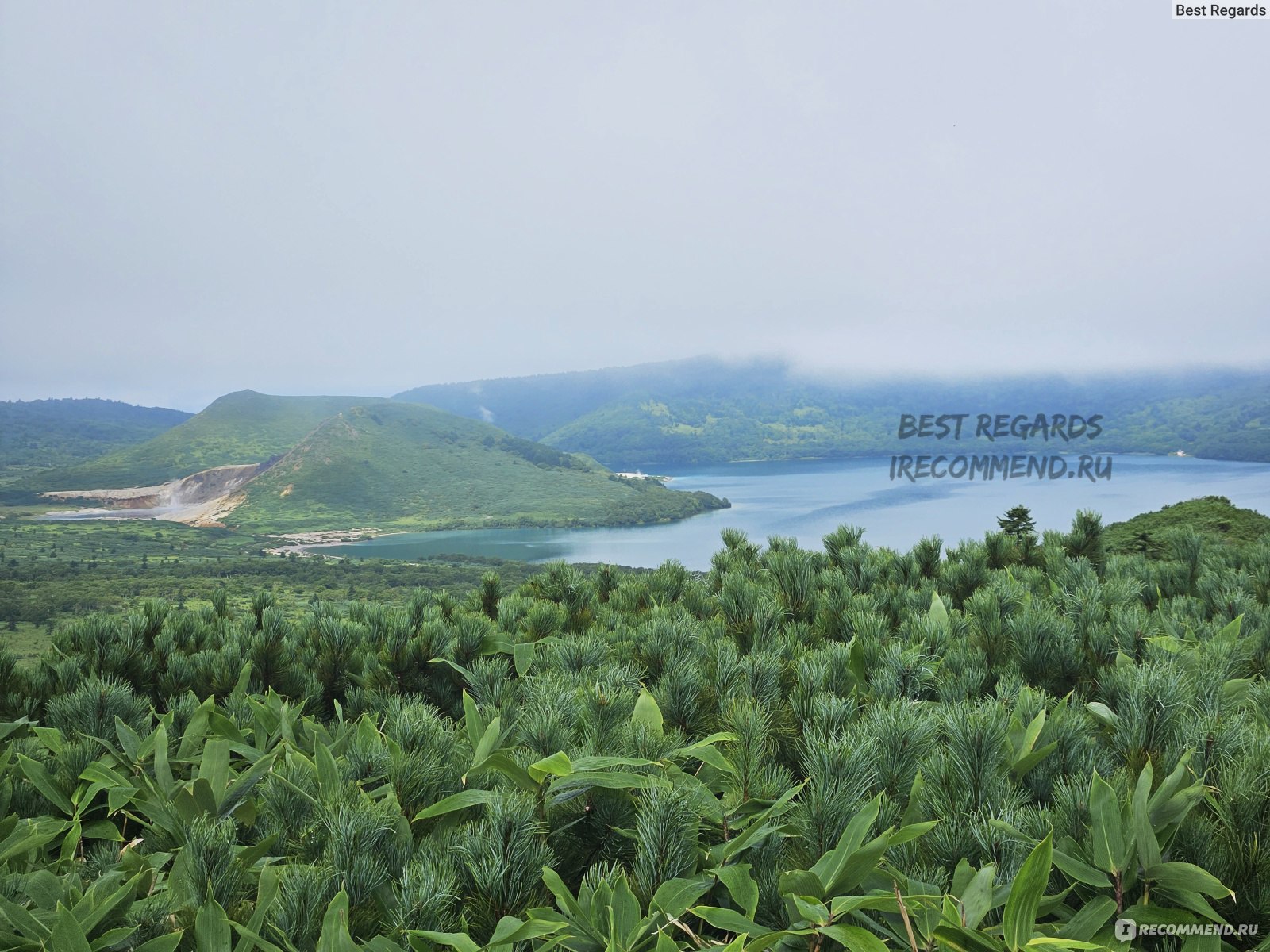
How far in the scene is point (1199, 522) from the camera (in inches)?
184

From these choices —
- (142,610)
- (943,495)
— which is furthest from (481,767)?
(943,495)

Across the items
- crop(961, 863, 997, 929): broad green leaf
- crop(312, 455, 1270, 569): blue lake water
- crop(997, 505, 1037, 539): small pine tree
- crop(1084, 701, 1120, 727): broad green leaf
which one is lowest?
crop(312, 455, 1270, 569): blue lake water

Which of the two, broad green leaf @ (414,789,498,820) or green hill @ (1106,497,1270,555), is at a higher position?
broad green leaf @ (414,789,498,820)

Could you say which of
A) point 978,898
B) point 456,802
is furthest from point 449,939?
point 978,898

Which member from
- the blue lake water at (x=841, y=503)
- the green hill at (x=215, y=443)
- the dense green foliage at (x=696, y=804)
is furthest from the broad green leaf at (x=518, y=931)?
the green hill at (x=215, y=443)

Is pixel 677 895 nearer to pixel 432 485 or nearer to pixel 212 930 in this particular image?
pixel 212 930

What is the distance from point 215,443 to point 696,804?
86.1 feet

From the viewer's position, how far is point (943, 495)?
41.8 ft

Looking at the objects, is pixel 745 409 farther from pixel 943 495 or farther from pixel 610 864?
pixel 610 864

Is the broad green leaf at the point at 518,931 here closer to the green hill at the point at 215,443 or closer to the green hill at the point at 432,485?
the green hill at the point at 432,485

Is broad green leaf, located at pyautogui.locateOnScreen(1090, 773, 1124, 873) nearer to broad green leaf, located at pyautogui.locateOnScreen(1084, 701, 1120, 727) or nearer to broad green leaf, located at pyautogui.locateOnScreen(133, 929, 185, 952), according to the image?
broad green leaf, located at pyautogui.locateOnScreen(1084, 701, 1120, 727)

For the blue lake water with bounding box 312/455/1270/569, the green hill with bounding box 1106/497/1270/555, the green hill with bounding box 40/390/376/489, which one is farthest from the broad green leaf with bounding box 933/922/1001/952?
the green hill with bounding box 40/390/376/489

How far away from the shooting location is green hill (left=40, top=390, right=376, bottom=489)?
1869cm

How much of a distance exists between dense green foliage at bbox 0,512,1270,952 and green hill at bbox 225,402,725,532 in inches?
550
